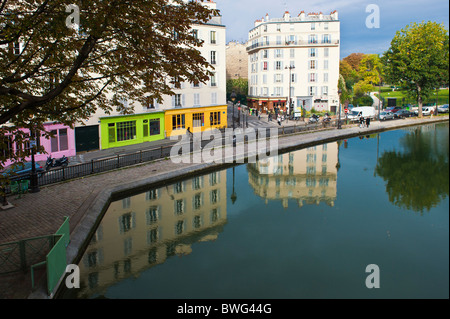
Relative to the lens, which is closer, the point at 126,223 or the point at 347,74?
the point at 126,223

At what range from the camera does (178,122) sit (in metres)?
37.8

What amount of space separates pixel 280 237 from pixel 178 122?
2532 centimetres

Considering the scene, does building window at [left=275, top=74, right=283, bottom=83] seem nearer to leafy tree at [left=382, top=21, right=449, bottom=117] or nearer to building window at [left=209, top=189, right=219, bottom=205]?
leafy tree at [left=382, top=21, right=449, bottom=117]

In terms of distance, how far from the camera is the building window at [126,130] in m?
32.1

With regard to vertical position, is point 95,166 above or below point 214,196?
above

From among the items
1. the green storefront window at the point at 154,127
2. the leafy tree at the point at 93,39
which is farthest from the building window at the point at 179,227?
the green storefront window at the point at 154,127

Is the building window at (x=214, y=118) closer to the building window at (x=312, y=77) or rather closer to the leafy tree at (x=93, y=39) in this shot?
the building window at (x=312, y=77)

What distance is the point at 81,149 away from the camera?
2944 centimetres

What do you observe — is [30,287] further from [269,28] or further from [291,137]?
[269,28]

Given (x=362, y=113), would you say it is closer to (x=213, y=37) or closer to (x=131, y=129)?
(x=213, y=37)

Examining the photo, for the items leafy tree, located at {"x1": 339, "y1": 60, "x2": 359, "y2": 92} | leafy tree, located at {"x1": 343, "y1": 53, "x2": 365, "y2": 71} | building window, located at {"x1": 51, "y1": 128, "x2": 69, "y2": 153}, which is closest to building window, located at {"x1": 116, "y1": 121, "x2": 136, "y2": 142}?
building window, located at {"x1": 51, "y1": 128, "x2": 69, "y2": 153}

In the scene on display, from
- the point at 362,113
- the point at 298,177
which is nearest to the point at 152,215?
the point at 298,177
